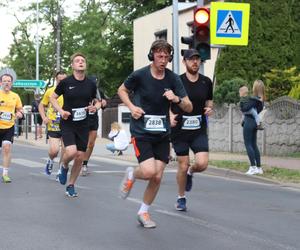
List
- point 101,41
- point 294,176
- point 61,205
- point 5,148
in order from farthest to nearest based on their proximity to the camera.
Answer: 1. point 101,41
2. point 294,176
3. point 5,148
4. point 61,205

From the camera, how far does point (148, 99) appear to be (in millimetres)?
7098

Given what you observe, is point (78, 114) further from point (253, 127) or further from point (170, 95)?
A: point (253, 127)

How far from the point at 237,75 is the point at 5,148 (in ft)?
53.3

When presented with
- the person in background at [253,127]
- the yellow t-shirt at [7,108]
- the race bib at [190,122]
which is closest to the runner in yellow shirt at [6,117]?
the yellow t-shirt at [7,108]

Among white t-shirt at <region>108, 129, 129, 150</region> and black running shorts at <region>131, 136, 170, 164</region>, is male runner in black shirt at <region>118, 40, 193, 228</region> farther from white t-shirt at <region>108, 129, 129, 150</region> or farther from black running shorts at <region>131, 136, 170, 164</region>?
white t-shirt at <region>108, 129, 129, 150</region>

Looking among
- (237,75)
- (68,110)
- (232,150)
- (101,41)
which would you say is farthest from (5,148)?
(101,41)

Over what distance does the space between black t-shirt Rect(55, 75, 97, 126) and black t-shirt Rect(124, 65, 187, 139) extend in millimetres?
2323

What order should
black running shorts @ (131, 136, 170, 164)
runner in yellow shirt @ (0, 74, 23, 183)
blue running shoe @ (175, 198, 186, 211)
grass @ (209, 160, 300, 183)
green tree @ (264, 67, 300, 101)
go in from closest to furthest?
1. black running shorts @ (131, 136, 170, 164)
2. blue running shoe @ (175, 198, 186, 211)
3. runner in yellow shirt @ (0, 74, 23, 183)
4. grass @ (209, 160, 300, 183)
5. green tree @ (264, 67, 300, 101)

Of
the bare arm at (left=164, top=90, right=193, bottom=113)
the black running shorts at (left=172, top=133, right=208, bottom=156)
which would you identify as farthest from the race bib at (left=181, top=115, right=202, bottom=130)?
the bare arm at (left=164, top=90, right=193, bottom=113)

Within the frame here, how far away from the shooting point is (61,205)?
8688 millimetres

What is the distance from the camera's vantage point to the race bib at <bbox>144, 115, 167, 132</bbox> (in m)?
7.07

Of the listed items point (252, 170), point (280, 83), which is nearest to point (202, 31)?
point (252, 170)

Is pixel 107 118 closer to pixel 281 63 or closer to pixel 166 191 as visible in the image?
pixel 281 63

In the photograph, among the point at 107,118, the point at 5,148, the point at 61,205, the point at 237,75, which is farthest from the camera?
the point at 107,118
